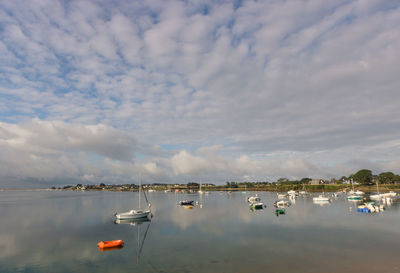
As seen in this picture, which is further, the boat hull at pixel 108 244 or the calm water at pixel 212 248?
the boat hull at pixel 108 244

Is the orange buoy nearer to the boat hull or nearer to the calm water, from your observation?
the boat hull

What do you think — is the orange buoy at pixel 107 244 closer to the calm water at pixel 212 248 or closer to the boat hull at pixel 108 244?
the boat hull at pixel 108 244

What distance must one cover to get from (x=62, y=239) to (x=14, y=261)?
12.8m

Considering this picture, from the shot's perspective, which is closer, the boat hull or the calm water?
the calm water

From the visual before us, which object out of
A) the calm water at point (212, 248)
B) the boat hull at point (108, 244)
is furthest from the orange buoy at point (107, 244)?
the calm water at point (212, 248)

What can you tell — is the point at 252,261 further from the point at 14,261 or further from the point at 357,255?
the point at 14,261

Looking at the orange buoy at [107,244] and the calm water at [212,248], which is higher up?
the orange buoy at [107,244]

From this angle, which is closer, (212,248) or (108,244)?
(212,248)

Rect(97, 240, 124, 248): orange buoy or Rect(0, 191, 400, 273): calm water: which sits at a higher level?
Rect(97, 240, 124, 248): orange buoy

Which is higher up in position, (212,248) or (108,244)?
(108,244)

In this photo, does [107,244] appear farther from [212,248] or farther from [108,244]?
[212,248]

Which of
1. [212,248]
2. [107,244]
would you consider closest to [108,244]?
[107,244]

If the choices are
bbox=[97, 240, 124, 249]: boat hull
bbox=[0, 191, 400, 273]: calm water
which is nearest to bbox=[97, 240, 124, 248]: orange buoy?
bbox=[97, 240, 124, 249]: boat hull

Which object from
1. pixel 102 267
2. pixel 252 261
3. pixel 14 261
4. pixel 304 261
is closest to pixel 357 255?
pixel 304 261
